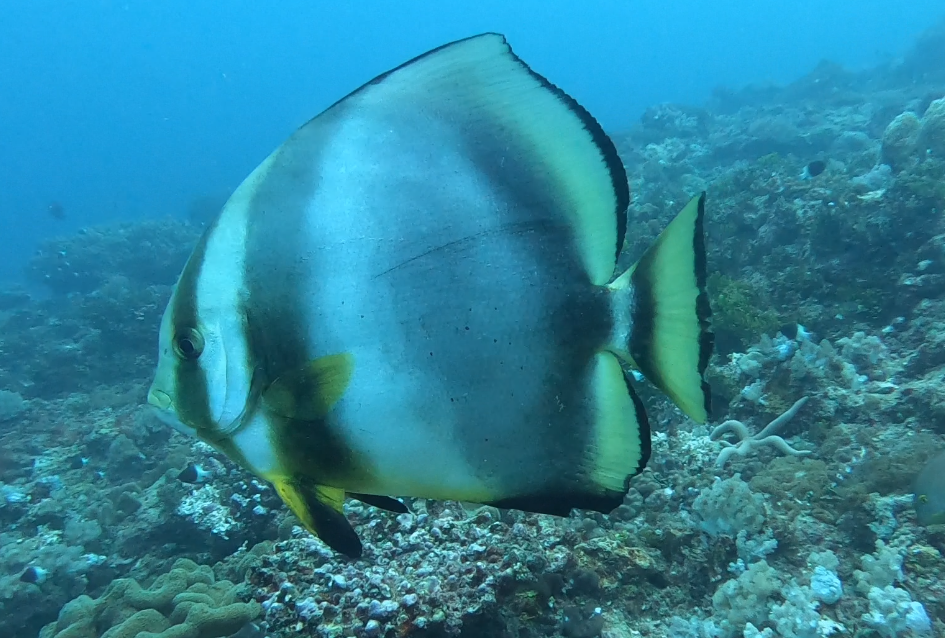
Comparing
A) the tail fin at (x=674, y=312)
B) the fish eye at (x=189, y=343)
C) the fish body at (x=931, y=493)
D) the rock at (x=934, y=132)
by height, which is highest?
the fish eye at (x=189, y=343)

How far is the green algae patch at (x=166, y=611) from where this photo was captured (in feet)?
9.04

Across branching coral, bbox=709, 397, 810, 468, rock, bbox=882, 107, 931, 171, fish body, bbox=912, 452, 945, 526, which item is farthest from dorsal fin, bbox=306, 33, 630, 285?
rock, bbox=882, 107, 931, 171

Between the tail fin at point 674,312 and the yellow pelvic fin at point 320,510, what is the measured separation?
632 millimetres

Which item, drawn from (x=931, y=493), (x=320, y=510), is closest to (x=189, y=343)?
(x=320, y=510)

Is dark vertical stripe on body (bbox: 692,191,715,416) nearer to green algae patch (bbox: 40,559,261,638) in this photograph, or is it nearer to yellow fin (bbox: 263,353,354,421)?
yellow fin (bbox: 263,353,354,421)

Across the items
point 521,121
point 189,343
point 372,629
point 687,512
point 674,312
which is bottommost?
point 687,512

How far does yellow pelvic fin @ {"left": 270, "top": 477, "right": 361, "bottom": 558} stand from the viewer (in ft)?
3.51

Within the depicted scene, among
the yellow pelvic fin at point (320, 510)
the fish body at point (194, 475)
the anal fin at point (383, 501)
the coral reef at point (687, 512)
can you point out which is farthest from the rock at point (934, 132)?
the fish body at point (194, 475)

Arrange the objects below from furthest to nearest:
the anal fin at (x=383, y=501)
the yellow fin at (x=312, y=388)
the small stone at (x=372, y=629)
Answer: the small stone at (x=372, y=629) → the anal fin at (x=383, y=501) → the yellow fin at (x=312, y=388)

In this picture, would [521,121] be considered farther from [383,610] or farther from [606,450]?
[383,610]

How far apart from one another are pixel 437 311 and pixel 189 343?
470 mm

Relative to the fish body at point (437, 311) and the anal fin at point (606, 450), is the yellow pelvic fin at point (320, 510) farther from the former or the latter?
the anal fin at point (606, 450)

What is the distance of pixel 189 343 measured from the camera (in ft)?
3.45

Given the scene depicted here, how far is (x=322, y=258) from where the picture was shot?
1.04 metres
